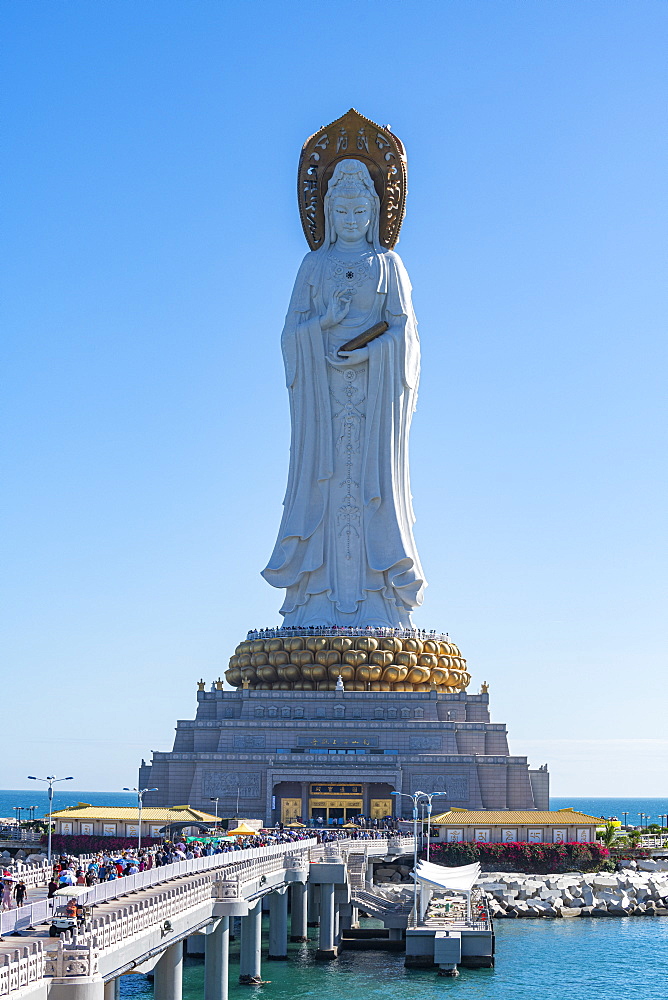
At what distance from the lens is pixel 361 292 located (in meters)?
54.2

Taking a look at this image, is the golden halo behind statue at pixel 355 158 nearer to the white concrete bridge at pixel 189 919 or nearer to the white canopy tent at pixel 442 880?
the white concrete bridge at pixel 189 919

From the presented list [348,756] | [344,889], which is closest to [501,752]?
[348,756]

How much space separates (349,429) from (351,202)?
8642mm

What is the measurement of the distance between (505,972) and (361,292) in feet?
96.4

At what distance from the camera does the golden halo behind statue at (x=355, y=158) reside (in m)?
54.9

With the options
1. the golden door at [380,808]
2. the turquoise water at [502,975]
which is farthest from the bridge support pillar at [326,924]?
the golden door at [380,808]

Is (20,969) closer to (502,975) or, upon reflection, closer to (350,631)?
(502,975)

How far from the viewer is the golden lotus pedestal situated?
49.3 meters

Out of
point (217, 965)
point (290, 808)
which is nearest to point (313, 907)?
point (290, 808)

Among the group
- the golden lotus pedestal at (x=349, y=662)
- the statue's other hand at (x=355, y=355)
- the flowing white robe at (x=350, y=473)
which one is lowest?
the golden lotus pedestal at (x=349, y=662)

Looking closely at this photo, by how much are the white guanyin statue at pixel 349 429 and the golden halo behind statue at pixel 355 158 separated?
386mm

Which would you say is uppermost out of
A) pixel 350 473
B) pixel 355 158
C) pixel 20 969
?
pixel 355 158

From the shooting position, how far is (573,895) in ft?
133

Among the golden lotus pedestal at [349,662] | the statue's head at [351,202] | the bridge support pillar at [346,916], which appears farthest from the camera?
the statue's head at [351,202]
